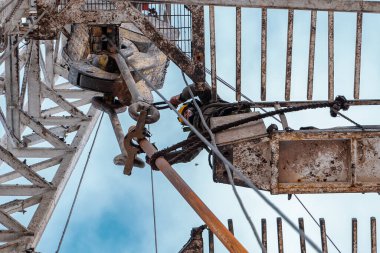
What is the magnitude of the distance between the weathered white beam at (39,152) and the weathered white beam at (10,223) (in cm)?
376

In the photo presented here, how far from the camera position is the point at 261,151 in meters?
15.8

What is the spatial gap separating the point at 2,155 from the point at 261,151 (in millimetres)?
6495

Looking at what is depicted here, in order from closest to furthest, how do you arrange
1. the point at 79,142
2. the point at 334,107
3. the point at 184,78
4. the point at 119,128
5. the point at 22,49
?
the point at 334,107
the point at 184,78
the point at 119,128
the point at 79,142
the point at 22,49

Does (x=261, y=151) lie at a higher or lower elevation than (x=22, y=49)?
lower

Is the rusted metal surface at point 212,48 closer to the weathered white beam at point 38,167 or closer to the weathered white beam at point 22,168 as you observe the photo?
the weathered white beam at point 22,168

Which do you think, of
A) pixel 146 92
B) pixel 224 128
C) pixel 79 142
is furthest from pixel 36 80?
pixel 224 128

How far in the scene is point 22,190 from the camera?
69.2 feet

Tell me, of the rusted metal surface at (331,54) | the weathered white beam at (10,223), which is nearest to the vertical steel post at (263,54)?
the rusted metal surface at (331,54)

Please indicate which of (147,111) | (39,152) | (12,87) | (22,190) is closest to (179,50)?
(147,111)

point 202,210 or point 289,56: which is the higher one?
point 289,56

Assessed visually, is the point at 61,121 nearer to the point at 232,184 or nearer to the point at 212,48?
the point at 212,48

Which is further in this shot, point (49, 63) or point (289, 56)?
point (49, 63)

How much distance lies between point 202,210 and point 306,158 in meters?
3.24

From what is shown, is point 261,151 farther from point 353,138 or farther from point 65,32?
point 65,32
